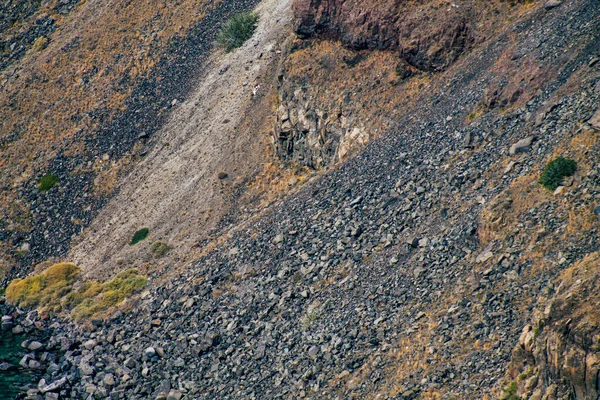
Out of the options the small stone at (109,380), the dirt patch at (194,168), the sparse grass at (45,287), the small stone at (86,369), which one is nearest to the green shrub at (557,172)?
the small stone at (109,380)

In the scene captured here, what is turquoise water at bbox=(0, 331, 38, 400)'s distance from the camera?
132 feet

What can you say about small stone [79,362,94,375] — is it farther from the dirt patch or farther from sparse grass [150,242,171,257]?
sparse grass [150,242,171,257]

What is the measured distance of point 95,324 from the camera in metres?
44.7

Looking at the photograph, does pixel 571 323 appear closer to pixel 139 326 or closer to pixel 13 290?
pixel 139 326

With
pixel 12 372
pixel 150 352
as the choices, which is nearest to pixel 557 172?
pixel 150 352

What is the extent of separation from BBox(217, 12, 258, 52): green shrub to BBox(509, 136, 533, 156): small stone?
34440 mm

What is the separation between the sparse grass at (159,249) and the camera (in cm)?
4906

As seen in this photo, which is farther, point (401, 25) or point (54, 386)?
point (401, 25)

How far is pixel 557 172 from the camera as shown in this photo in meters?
28.7

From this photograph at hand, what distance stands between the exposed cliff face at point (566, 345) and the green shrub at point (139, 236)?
34386 mm

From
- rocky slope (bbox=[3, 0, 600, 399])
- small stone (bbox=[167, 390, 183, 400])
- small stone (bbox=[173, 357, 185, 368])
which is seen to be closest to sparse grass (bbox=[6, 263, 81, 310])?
rocky slope (bbox=[3, 0, 600, 399])

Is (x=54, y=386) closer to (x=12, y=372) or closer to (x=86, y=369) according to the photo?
(x=86, y=369)

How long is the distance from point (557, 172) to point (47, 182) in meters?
44.8

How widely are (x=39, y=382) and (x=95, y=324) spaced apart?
5.32 meters
